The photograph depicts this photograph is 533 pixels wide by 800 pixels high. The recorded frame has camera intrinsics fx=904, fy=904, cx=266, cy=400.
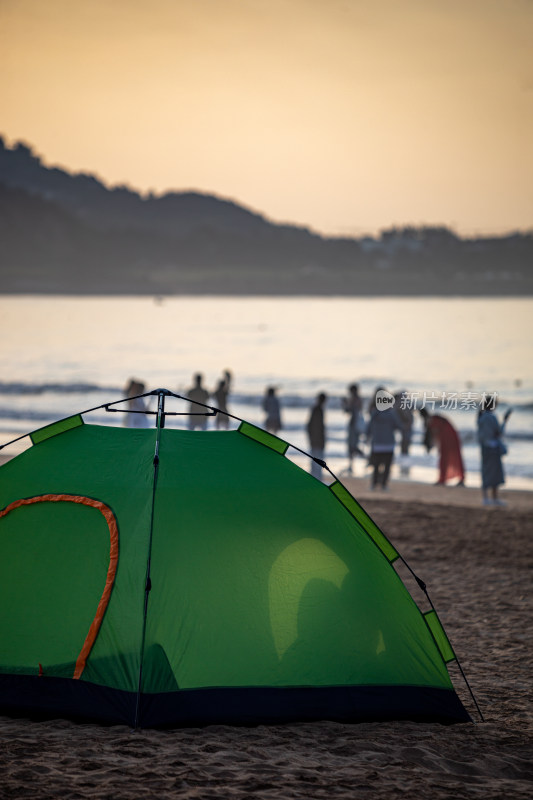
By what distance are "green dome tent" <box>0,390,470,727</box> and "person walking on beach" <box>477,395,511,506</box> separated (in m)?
9.00

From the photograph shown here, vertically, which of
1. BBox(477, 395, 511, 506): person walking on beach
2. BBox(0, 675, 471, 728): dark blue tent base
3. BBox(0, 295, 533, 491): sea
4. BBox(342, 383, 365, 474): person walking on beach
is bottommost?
BBox(0, 675, 471, 728): dark blue tent base

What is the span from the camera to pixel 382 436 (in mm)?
15672

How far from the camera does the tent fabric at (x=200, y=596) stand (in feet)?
17.4

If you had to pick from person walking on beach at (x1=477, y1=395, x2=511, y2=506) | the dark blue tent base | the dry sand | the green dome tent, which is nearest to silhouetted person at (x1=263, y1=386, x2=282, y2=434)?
person walking on beach at (x1=477, y1=395, x2=511, y2=506)

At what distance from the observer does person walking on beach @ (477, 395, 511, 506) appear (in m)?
14.7

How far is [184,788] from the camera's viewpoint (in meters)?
4.45

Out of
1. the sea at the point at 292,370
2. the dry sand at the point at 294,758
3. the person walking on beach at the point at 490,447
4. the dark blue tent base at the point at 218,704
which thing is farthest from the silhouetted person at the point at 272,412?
the dark blue tent base at the point at 218,704

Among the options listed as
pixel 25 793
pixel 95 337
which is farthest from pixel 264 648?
pixel 95 337

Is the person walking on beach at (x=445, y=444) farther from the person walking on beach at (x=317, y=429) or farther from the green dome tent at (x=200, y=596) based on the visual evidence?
the green dome tent at (x=200, y=596)

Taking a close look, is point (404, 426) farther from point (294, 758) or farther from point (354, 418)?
point (294, 758)

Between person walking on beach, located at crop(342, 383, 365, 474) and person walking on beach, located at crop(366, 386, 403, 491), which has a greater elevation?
person walking on beach, located at crop(342, 383, 365, 474)

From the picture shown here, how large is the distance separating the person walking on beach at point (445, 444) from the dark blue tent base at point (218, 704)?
1202 cm

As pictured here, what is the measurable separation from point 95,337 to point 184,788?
91.2 meters

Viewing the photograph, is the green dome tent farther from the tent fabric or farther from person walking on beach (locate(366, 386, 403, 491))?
person walking on beach (locate(366, 386, 403, 491))
